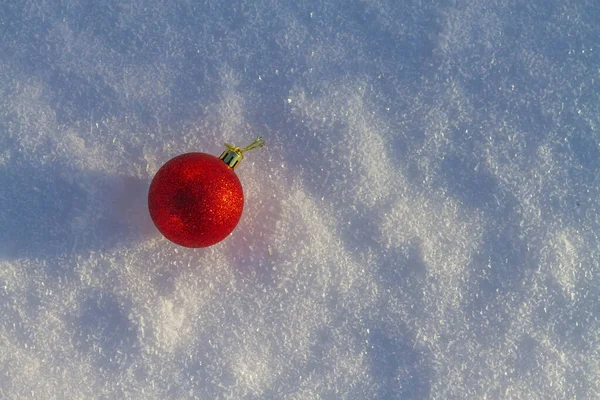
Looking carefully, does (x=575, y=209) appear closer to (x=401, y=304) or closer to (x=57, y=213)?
(x=401, y=304)

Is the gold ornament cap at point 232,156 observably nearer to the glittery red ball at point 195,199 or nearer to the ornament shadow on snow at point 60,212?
the glittery red ball at point 195,199

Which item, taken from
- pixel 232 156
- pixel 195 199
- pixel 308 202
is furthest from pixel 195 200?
pixel 308 202

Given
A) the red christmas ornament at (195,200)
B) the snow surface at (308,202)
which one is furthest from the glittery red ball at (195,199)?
the snow surface at (308,202)

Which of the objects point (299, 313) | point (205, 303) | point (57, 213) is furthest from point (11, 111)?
point (299, 313)

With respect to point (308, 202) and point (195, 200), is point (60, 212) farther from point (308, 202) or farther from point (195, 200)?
point (308, 202)

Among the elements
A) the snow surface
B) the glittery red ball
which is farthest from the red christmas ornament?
the snow surface

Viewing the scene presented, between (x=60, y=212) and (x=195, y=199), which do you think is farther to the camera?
(x=60, y=212)

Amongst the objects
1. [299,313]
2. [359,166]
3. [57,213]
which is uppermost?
[359,166]
